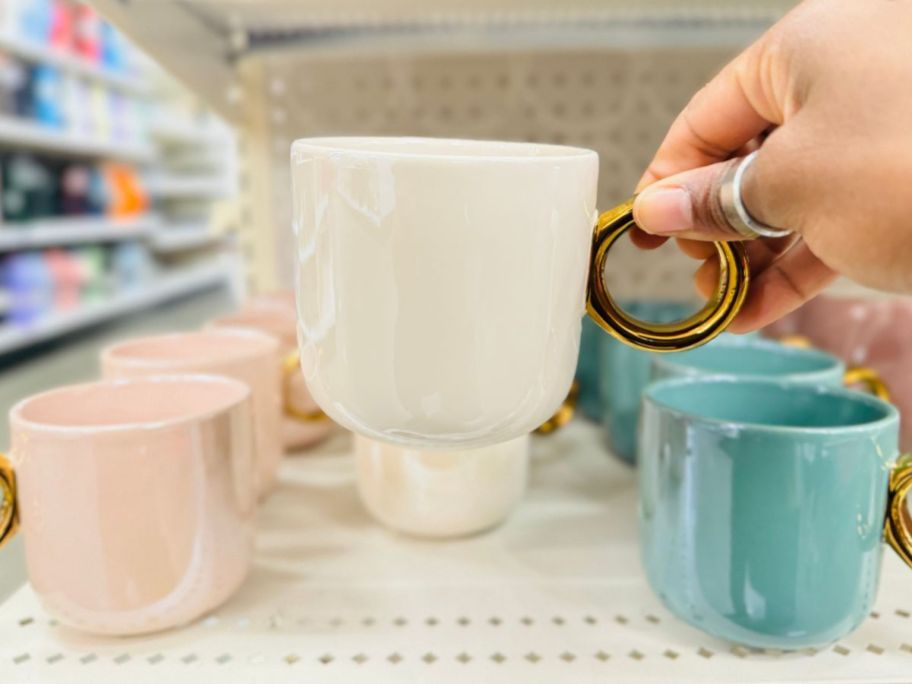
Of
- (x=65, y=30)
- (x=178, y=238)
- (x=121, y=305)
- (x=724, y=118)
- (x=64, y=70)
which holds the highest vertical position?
(x=65, y=30)

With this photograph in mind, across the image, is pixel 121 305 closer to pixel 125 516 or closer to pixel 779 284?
pixel 125 516

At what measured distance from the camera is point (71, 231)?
7.79ft

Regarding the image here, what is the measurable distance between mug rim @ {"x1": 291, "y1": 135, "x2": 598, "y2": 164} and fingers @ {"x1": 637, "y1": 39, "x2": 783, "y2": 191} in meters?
0.07

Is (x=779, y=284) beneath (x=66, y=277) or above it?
above

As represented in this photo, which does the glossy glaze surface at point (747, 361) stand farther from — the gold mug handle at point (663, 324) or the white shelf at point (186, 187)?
the white shelf at point (186, 187)

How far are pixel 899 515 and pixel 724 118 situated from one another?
0.76 ft

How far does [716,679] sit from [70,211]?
2.58 meters

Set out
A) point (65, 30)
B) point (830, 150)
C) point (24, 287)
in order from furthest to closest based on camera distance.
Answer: point (65, 30) < point (24, 287) < point (830, 150)

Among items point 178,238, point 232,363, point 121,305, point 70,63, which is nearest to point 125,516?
point 232,363

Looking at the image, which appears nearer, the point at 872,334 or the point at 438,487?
the point at 438,487

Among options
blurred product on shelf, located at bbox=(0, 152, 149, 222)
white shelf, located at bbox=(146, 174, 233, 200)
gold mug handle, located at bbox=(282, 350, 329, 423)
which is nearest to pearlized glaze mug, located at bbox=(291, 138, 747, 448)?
gold mug handle, located at bbox=(282, 350, 329, 423)

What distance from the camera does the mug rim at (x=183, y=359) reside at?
548 mm

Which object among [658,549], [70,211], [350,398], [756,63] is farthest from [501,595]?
[70,211]

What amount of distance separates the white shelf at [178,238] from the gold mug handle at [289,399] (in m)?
2.57
